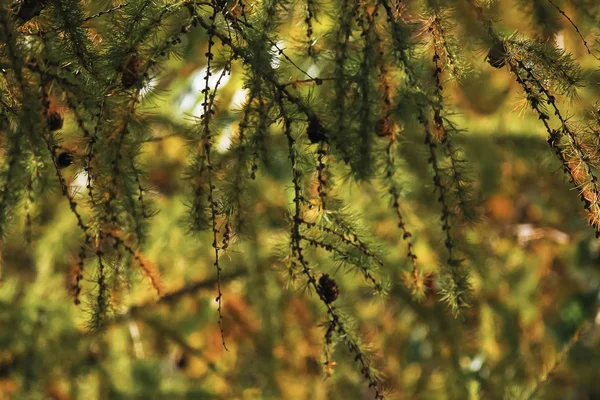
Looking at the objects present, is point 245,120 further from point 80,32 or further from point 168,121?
point 168,121

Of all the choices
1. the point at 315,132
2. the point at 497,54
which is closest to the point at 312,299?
the point at 315,132

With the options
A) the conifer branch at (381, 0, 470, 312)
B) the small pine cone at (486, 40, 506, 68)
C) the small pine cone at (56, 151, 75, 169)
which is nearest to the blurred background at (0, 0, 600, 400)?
the small pine cone at (56, 151, 75, 169)

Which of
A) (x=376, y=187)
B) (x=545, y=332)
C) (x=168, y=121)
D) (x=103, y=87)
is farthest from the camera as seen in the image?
(x=545, y=332)

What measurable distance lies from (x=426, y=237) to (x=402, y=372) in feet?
2.66

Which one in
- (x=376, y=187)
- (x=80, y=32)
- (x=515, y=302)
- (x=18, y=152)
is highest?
(x=80, y=32)

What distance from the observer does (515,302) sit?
108 inches

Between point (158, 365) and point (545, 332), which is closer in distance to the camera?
point (158, 365)

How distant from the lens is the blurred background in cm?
212

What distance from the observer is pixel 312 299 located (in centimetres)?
242

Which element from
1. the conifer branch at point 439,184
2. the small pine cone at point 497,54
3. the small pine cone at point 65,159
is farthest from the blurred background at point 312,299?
the small pine cone at point 497,54

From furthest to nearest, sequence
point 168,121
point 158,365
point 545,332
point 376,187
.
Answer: point 545,332, point 376,187, point 158,365, point 168,121

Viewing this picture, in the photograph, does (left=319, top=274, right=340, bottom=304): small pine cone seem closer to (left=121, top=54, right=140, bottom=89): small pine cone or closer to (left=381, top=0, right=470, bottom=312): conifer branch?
(left=381, top=0, right=470, bottom=312): conifer branch

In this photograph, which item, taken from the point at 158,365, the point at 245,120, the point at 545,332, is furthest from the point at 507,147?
the point at 245,120

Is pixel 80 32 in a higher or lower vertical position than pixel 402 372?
higher
